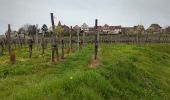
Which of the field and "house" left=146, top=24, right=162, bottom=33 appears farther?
"house" left=146, top=24, right=162, bottom=33

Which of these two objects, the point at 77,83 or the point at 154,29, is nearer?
the point at 77,83

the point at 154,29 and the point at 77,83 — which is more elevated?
the point at 77,83

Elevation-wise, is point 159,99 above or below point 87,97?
below

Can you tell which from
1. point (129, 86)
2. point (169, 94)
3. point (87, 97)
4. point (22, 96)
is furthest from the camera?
point (169, 94)

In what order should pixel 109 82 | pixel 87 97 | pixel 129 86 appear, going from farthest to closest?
pixel 129 86, pixel 109 82, pixel 87 97

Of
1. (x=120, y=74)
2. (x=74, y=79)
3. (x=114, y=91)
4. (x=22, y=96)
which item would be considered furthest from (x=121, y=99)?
(x=22, y=96)

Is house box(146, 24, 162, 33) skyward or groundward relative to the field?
groundward

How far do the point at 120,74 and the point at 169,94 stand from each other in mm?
3263

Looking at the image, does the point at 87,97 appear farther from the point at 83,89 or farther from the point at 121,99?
the point at 121,99

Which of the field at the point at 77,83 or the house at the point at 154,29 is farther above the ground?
the field at the point at 77,83

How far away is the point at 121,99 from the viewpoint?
1522cm

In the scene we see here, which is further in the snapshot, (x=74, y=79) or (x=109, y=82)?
(x=109, y=82)

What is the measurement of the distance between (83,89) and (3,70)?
659 cm

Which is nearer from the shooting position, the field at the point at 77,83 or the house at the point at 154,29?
the field at the point at 77,83
